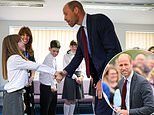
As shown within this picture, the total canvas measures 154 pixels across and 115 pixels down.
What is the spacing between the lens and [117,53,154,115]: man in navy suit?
4.16ft

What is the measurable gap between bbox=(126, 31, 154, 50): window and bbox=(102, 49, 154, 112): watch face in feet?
22.2

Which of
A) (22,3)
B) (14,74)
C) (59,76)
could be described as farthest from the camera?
(22,3)

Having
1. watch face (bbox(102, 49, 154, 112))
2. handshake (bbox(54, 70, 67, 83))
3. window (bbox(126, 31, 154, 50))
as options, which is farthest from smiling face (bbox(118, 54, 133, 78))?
window (bbox(126, 31, 154, 50))

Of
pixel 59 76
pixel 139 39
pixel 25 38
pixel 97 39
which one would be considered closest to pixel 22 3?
pixel 25 38

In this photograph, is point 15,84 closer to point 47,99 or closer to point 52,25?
point 47,99

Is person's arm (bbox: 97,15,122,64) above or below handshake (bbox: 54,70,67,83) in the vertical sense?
above

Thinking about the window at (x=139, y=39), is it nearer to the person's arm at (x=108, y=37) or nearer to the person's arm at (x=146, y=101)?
the person's arm at (x=108, y=37)

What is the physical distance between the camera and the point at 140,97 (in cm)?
129

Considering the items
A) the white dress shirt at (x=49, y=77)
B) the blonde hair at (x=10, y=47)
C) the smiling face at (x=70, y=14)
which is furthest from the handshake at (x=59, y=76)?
the white dress shirt at (x=49, y=77)

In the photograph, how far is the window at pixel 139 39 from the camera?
8.02m

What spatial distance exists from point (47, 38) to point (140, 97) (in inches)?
251

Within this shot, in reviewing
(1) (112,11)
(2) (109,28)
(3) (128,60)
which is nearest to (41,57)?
(1) (112,11)

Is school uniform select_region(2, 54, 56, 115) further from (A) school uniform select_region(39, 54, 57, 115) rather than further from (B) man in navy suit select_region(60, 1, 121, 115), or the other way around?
(A) school uniform select_region(39, 54, 57, 115)

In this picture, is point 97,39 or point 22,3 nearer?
point 97,39
